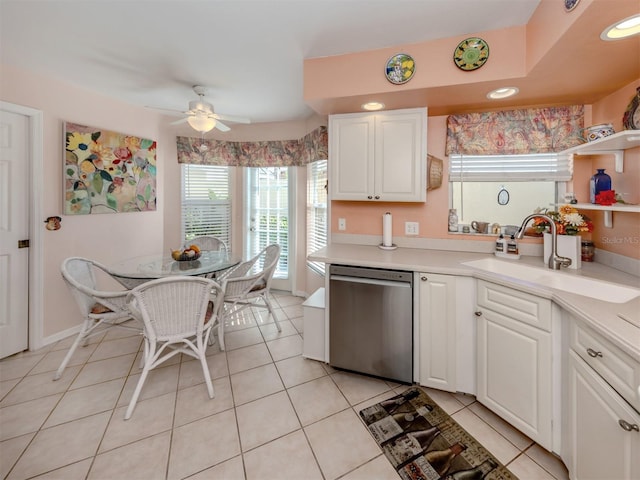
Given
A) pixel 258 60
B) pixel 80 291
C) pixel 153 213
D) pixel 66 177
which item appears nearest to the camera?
pixel 80 291

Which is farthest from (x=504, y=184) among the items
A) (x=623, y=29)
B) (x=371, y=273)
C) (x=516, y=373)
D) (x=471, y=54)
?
(x=516, y=373)

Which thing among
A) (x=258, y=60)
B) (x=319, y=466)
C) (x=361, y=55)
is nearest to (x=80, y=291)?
(x=319, y=466)

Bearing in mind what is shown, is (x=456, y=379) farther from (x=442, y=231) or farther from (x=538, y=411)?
(x=442, y=231)

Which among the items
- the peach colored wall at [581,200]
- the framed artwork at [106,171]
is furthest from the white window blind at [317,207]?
the framed artwork at [106,171]

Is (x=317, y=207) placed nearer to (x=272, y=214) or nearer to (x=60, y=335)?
(x=272, y=214)

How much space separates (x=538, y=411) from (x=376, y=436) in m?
0.84

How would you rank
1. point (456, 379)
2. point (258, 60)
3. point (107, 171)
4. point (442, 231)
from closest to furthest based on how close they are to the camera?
point (456, 379)
point (258, 60)
point (442, 231)
point (107, 171)

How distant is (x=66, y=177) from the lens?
2.69 metres

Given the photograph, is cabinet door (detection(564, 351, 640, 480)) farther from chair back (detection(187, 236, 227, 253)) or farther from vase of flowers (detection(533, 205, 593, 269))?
chair back (detection(187, 236, 227, 253))

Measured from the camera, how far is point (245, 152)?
4.02 m

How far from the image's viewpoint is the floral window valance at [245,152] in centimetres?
378

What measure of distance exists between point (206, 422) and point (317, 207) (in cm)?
254

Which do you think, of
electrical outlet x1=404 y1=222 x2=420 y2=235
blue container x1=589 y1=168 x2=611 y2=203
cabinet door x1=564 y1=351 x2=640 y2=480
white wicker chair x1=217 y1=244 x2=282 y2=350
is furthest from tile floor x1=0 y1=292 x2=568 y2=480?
blue container x1=589 y1=168 x2=611 y2=203

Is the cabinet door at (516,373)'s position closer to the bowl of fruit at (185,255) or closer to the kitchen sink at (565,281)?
the kitchen sink at (565,281)
